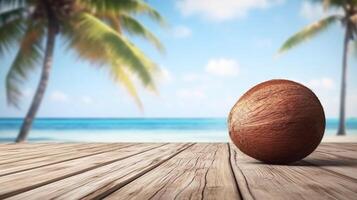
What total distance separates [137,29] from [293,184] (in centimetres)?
1150

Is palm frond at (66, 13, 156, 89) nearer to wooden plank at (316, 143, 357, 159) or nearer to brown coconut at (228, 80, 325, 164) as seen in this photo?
wooden plank at (316, 143, 357, 159)

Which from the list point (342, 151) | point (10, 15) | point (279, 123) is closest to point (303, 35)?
point (10, 15)

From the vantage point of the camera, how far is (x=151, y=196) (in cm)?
127

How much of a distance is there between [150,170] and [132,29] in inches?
439

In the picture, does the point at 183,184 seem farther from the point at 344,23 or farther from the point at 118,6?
the point at 344,23

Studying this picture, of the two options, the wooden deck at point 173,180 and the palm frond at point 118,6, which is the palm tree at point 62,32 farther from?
Result: the wooden deck at point 173,180

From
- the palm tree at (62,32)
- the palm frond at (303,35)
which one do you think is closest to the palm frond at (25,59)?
the palm tree at (62,32)

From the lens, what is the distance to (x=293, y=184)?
1.52m

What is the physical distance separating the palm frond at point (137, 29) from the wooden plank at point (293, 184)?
1073 centimetres

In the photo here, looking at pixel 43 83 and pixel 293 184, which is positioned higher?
pixel 43 83

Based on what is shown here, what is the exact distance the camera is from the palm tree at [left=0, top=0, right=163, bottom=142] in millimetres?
10516

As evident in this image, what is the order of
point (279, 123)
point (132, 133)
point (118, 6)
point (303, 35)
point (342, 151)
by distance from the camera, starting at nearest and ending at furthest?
point (279, 123) → point (342, 151) → point (118, 6) → point (303, 35) → point (132, 133)

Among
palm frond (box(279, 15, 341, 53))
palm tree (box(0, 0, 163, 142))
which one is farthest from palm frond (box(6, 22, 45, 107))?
palm frond (box(279, 15, 341, 53))

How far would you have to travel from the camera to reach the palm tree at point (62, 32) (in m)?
10.5
